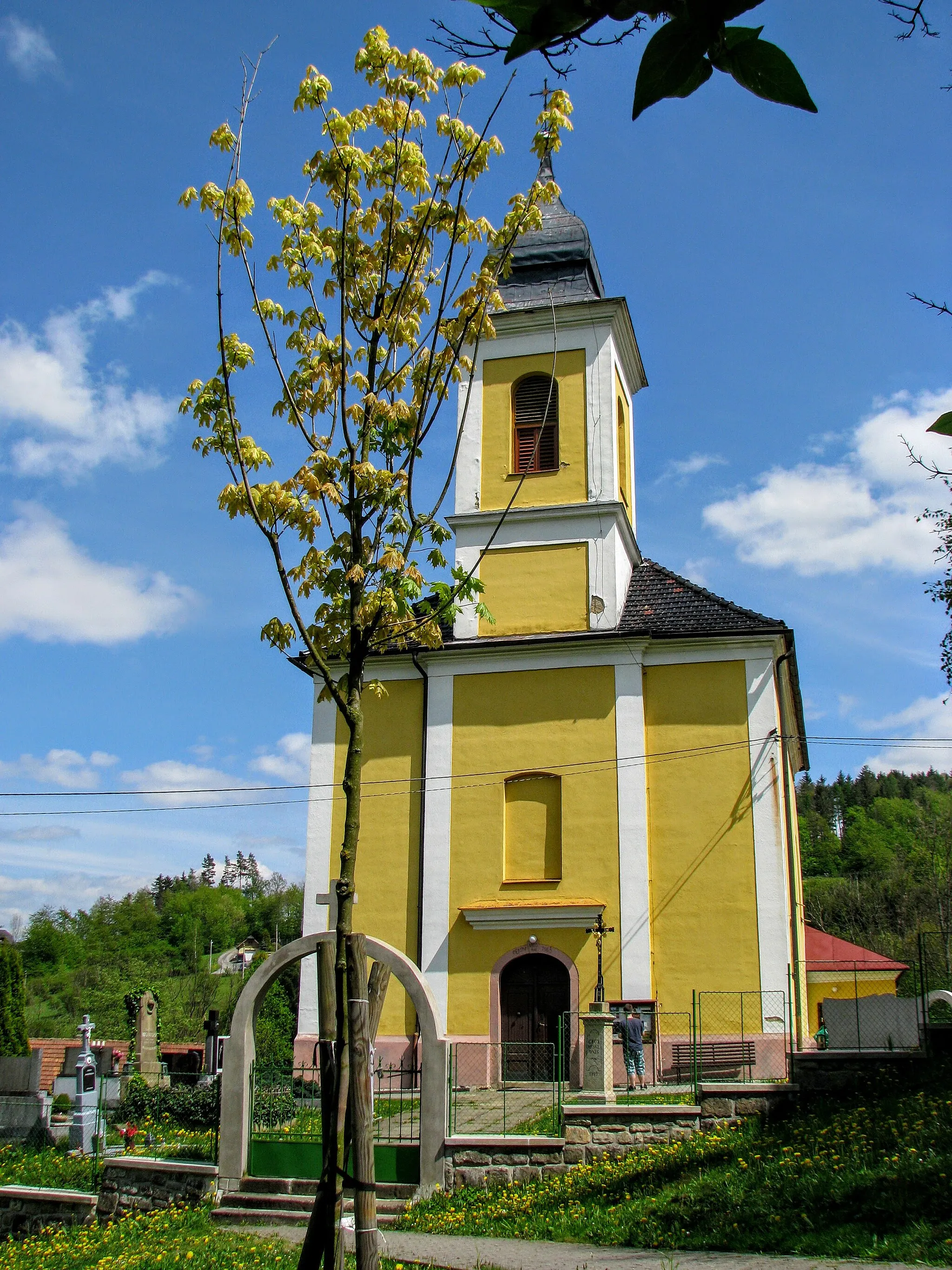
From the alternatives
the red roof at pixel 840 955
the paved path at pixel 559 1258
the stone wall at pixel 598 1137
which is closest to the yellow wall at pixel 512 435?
the stone wall at pixel 598 1137

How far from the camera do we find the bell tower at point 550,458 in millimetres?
21141

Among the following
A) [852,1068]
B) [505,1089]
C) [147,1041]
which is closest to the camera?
[852,1068]

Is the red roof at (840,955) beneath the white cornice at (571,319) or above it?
beneath

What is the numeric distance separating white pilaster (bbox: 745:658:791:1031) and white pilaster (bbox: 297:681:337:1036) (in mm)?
7389

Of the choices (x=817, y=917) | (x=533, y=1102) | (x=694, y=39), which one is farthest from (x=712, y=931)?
(x=817, y=917)

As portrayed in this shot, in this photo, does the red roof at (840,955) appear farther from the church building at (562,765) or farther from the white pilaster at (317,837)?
the white pilaster at (317,837)

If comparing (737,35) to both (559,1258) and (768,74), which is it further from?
(559,1258)

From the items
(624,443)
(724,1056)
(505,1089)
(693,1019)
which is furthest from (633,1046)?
(624,443)

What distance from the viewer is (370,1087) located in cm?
598

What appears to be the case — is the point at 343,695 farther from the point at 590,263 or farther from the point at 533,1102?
the point at 590,263

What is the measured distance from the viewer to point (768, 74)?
1.48 m

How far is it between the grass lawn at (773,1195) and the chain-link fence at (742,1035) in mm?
4448

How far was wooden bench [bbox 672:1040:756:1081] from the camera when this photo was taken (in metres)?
17.2

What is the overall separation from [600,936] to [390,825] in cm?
431
